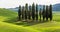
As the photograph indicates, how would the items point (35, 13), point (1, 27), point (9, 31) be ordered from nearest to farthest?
point (9, 31), point (1, 27), point (35, 13)

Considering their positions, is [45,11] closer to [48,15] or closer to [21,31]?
[48,15]

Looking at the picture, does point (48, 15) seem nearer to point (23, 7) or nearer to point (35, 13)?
point (35, 13)

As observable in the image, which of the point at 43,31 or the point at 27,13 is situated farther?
the point at 27,13

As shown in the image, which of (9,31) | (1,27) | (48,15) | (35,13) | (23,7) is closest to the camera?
(9,31)

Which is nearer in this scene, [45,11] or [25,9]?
[45,11]

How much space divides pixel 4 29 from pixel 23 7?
7254cm

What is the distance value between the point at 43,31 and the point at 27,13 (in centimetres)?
6316

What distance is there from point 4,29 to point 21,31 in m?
6.31

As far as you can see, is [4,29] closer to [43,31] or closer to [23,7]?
[43,31]

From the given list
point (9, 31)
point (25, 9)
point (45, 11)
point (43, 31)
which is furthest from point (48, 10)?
point (9, 31)

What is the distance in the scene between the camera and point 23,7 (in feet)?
463

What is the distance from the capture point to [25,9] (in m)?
139

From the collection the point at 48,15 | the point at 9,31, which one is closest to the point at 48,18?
the point at 48,15

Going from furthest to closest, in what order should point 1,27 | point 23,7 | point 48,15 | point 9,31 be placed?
point 23,7 < point 48,15 < point 1,27 < point 9,31
